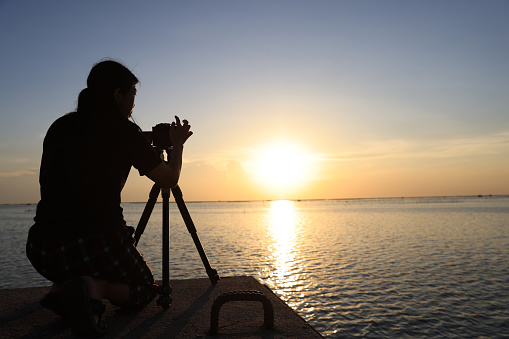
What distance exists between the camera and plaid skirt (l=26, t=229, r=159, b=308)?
271 centimetres

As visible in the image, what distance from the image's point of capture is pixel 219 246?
21141 millimetres

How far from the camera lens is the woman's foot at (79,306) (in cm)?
249

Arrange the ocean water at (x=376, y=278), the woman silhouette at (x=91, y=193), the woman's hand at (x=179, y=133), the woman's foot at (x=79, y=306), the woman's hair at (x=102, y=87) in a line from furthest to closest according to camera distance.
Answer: the ocean water at (x=376, y=278) → the woman's hand at (x=179, y=133) → the woman's hair at (x=102, y=87) → the woman silhouette at (x=91, y=193) → the woman's foot at (x=79, y=306)

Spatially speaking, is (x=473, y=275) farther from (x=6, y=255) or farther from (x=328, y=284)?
(x=6, y=255)

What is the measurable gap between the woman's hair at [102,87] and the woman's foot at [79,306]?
4.43 feet

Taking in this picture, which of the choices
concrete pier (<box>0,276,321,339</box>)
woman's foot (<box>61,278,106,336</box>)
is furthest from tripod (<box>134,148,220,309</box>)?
woman's foot (<box>61,278,106,336</box>)

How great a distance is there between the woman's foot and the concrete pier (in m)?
0.30

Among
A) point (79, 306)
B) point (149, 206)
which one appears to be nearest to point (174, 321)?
point (79, 306)

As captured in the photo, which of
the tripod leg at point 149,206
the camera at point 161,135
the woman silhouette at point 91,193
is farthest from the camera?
the tripod leg at point 149,206

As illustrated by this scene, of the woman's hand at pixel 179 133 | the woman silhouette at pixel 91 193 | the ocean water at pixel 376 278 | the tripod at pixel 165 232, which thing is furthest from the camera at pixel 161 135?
the ocean water at pixel 376 278

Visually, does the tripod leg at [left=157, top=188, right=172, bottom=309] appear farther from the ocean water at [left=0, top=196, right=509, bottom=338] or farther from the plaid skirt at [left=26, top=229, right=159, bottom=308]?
the ocean water at [left=0, top=196, right=509, bottom=338]

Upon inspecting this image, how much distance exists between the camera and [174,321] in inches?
130

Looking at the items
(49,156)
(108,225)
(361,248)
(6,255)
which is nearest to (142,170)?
(108,225)

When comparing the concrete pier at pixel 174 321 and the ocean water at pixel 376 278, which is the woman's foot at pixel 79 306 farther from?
the ocean water at pixel 376 278
